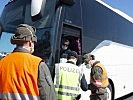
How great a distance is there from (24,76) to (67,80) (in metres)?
2.62

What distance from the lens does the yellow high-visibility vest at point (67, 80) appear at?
569 centimetres

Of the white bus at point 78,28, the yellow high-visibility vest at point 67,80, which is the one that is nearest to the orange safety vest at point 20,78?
the yellow high-visibility vest at point 67,80

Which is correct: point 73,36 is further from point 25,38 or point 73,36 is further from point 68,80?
point 25,38

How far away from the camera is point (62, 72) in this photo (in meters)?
5.72

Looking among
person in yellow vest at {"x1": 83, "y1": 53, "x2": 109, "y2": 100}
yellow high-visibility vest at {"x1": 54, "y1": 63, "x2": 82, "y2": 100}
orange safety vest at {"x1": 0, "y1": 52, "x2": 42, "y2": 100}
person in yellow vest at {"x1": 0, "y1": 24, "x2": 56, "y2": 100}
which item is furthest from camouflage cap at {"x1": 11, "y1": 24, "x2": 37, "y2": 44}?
person in yellow vest at {"x1": 83, "y1": 53, "x2": 109, "y2": 100}

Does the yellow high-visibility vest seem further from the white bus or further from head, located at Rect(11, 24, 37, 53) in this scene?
head, located at Rect(11, 24, 37, 53)

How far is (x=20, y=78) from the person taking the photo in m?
3.12

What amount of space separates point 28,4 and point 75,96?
312 centimetres

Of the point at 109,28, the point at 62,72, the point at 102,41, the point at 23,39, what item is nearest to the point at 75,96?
the point at 62,72

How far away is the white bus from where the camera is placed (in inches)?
287

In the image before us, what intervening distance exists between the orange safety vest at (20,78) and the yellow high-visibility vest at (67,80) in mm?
2519

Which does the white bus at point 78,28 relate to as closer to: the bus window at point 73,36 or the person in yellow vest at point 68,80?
the bus window at point 73,36

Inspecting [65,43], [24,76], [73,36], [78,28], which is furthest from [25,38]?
[78,28]

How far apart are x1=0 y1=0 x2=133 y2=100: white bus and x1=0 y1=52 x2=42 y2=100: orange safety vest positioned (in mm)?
3713
